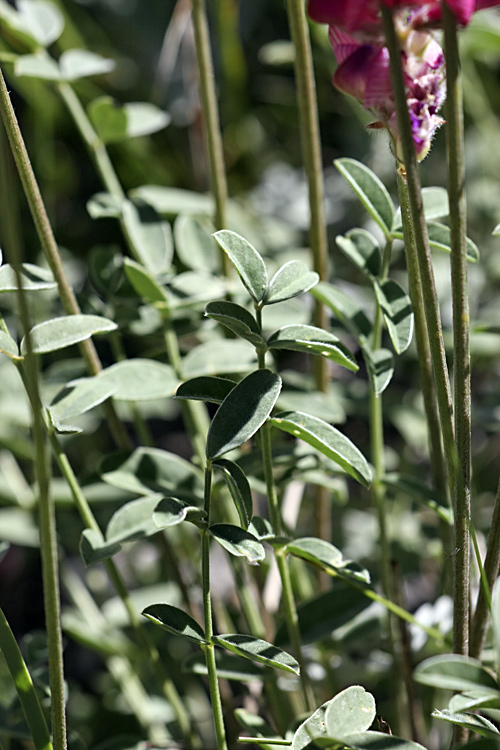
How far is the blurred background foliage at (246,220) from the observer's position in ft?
2.42

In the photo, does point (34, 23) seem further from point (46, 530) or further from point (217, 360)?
point (46, 530)

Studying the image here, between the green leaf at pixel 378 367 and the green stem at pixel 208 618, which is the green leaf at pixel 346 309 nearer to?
the green leaf at pixel 378 367

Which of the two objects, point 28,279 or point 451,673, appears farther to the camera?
point 28,279

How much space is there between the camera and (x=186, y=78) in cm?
139

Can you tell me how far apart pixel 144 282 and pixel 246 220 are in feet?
1.53

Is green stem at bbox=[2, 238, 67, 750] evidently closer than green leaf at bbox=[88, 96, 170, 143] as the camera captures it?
Yes

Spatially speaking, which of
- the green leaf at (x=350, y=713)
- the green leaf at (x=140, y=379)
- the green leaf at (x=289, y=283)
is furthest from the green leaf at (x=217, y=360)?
the green leaf at (x=350, y=713)

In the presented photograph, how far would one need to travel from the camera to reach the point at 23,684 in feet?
1.26

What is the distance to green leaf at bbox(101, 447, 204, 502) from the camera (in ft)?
1.65

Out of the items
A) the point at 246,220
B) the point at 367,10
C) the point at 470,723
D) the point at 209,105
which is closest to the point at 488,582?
the point at 470,723

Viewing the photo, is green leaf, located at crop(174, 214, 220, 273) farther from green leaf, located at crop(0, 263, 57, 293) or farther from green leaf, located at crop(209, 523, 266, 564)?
green leaf, located at crop(209, 523, 266, 564)

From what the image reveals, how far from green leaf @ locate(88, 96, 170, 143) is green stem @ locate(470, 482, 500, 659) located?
0.43 meters

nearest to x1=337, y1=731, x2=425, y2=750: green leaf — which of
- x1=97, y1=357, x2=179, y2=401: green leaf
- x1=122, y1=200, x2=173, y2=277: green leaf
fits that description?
x1=97, y1=357, x2=179, y2=401: green leaf

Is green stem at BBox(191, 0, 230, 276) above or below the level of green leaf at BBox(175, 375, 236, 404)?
above
